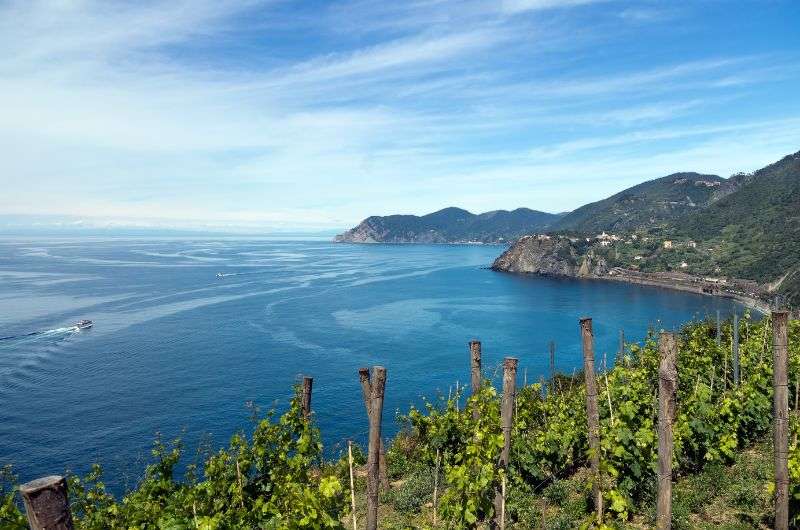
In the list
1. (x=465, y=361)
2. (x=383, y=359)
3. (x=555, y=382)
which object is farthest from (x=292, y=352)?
(x=555, y=382)

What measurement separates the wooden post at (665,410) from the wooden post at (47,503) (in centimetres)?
866

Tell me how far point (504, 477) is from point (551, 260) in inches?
6838

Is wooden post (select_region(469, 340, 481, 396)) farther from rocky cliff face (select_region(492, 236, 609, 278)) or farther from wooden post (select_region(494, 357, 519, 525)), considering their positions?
rocky cliff face (select_region(492, 236, 609, 278))

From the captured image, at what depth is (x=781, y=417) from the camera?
990cm

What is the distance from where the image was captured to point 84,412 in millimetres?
44719

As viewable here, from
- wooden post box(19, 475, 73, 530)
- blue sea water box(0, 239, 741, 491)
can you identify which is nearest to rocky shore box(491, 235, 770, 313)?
blue sea water box(0, 239, 741, 491)

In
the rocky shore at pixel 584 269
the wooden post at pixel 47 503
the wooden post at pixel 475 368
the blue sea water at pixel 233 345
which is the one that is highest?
the wooden post at pixel 47 503

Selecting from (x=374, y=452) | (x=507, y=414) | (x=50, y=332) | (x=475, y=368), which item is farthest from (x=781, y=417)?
(x=50, y=332)

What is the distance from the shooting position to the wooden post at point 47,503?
289cm

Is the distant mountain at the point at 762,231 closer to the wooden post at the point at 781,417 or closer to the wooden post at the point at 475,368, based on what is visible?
the wooden post at the point at 475,368

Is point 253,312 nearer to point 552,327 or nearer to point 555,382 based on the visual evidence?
point 552,327

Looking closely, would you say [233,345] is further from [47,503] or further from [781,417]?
[47,503]

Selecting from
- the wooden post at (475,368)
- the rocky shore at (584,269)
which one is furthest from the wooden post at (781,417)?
the rocky shore at (584,269)

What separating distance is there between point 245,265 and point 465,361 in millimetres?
134764
